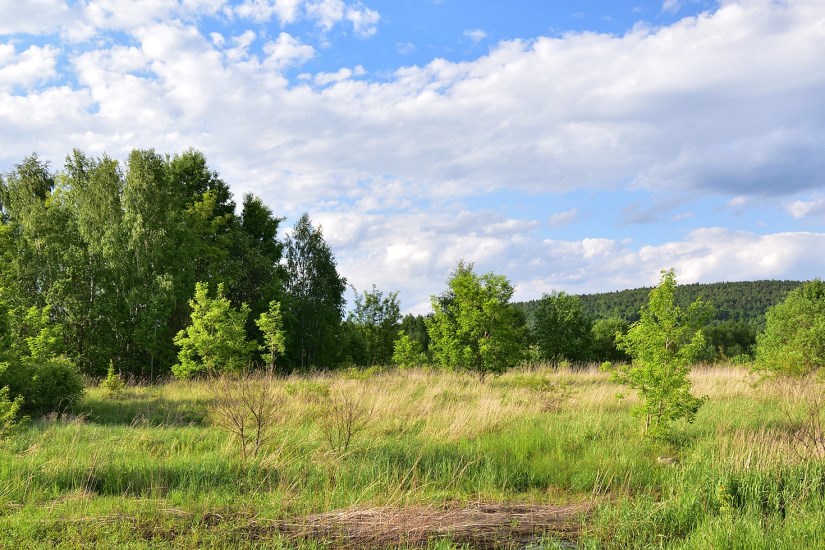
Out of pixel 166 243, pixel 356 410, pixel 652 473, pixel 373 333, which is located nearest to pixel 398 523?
pixel 652 473

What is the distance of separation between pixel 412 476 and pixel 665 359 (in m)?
4.73

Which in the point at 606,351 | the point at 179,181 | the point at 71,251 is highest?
the point at 179,181

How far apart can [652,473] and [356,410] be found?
5.25 m

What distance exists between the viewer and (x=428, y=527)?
571 centimetres

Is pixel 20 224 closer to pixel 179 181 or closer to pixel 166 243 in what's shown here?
pixel 166 243

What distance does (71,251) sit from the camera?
24750mm

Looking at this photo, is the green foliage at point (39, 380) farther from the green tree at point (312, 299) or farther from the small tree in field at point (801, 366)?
the green tree at point (312, 299)

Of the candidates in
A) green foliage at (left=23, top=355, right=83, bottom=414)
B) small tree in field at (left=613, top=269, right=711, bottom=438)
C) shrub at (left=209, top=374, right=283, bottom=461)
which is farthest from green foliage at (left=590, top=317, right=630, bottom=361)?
A: shrub at (left=209, top=374, right=283, bottom=461)

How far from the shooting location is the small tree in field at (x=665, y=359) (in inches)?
374

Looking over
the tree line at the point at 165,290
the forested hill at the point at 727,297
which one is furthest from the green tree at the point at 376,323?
the forested hill at the point at 727,297

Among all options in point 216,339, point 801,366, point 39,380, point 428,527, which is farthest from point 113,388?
point 801,366

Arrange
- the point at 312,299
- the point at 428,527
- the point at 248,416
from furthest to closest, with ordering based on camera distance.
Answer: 1. the point at 312,299
2. the point at 248,416
3. the point at 428,527

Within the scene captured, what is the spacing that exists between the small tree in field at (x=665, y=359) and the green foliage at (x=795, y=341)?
868 centimetres

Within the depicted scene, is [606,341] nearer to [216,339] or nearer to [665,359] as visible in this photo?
[216,339]
